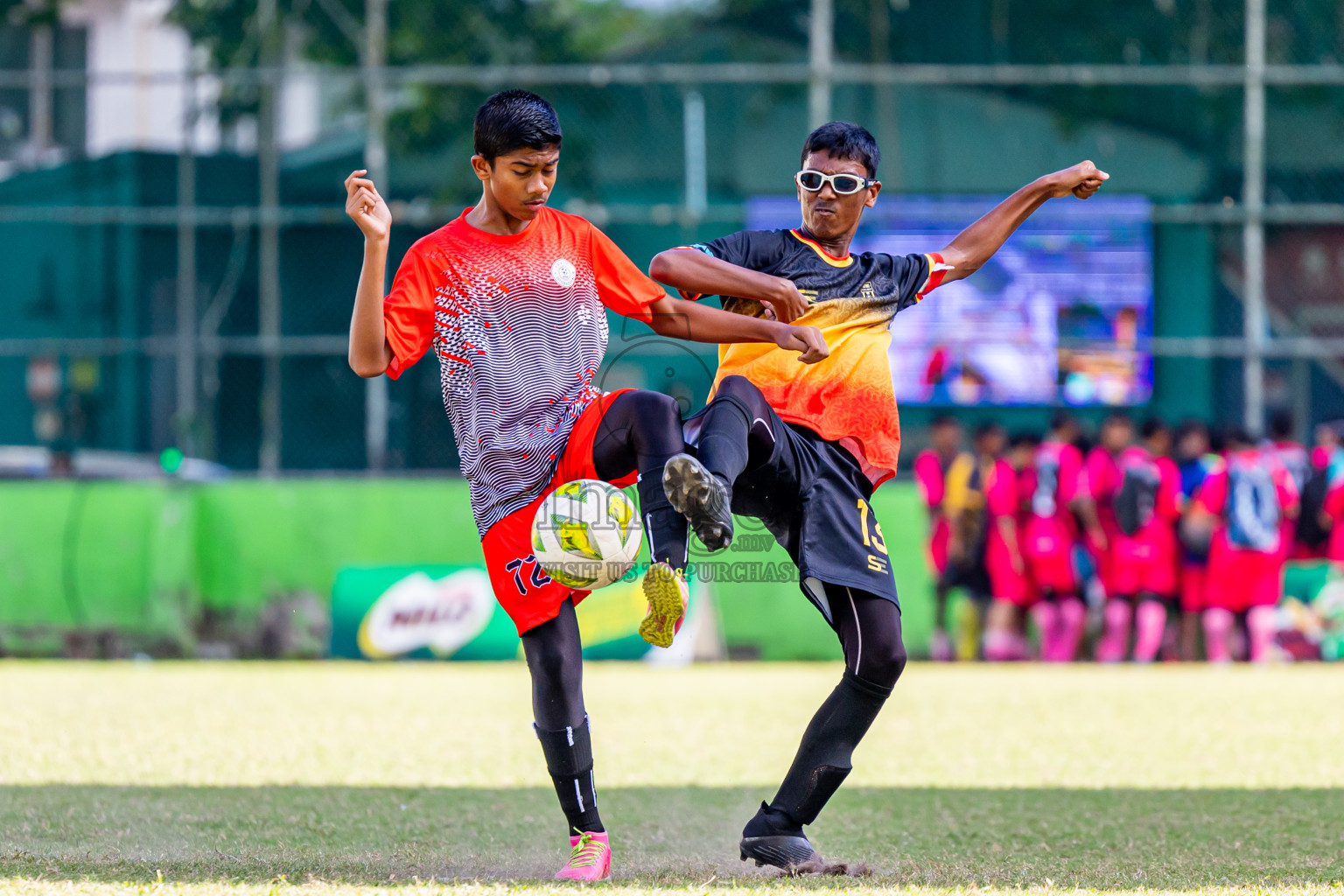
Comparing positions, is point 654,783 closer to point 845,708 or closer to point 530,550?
point 845,708

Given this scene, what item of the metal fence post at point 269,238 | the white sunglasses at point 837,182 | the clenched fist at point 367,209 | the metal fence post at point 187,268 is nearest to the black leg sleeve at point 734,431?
the white sunglasses at point 837,182

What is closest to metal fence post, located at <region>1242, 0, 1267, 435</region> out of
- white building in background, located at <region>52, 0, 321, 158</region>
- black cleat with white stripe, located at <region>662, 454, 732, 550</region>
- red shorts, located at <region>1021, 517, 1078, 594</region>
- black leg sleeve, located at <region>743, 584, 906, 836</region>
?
red shorts, located at <region>1021, 517, 1078, 594</region>

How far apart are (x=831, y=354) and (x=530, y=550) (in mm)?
1111

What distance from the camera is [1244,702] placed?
993cm

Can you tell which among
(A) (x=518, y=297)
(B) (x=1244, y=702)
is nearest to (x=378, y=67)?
(B) (x=1244, y=702)

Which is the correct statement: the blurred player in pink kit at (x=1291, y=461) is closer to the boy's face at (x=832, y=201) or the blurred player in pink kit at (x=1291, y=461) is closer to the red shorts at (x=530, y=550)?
the boy's face at (x=832, y=201)

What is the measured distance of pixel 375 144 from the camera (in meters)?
14.0

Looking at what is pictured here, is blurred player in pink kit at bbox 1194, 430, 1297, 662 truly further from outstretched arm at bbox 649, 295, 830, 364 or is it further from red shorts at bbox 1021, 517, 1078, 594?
outstretched arm at bbox 649, 295, 830, 364

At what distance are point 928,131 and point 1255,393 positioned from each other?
405 centimetres

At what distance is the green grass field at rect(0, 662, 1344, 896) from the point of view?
467cm

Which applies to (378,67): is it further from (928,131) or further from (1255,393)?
(1255,393)

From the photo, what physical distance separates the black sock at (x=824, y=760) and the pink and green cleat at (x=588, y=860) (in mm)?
464

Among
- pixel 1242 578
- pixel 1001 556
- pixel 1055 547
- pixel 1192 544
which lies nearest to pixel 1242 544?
pixel 1242 578

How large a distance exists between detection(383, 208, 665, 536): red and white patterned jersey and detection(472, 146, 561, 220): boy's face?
0.13 m
